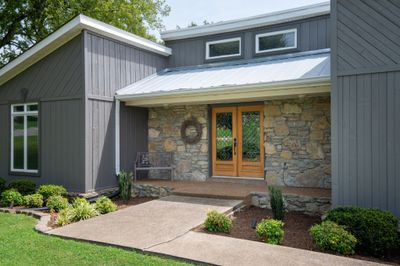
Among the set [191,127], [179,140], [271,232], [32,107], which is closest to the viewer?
[271,232]

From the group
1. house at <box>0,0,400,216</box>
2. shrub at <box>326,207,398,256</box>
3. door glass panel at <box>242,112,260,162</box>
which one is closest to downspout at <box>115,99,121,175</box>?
house at <box>0,0,400,216</box>

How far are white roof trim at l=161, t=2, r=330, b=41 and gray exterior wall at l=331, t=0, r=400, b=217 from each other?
11.9 feet

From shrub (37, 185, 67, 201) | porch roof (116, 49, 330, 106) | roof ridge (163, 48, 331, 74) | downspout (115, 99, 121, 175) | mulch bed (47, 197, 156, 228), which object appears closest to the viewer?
mulch bed (47, 197, 156, 228)

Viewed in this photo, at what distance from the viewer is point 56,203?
6.90m

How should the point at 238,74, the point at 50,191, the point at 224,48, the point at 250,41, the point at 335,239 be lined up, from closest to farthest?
the point at 335,239 < the point at 50,191 < the point at 238,74 < the point at 250,41 < the point at 224,48

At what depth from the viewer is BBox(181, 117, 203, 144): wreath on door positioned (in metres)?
9.06

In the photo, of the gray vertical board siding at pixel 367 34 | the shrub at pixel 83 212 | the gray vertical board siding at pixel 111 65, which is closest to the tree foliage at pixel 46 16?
the gray vertical board siding at pixel 111 65

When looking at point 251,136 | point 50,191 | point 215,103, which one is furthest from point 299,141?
point 50,191

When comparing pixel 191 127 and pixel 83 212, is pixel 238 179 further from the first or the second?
pixel 83 212

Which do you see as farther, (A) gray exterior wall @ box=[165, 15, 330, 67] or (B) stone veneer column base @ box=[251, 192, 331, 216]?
(A) gray exterior wall @ box=[165, 15, 330, 67]

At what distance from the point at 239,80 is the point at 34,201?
5.33 m

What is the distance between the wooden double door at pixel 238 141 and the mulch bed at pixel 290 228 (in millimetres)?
1853

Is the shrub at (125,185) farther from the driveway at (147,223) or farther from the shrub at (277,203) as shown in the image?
the shrub at (277,203)

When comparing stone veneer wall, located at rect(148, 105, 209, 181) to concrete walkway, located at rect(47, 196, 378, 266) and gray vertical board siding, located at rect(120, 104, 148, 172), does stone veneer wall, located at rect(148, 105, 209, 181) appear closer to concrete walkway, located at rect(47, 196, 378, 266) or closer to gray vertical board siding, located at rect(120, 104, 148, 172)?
gray vertical board siding, located at rect(120, 104, 148, 172)
